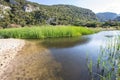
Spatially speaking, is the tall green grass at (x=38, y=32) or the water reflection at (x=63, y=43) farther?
the tall green grass at (x=38, y=32)

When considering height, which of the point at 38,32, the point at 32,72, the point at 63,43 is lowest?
the point at 63,43

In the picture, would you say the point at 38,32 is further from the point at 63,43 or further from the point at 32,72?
the point at 32,72

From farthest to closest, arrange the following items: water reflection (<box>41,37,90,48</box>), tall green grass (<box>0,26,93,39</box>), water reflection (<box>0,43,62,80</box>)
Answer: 1. tall green grass (<box>0,26,93,39</box>)
2. water reflection (<box>41,37,90,48</box>)
3. water reflection (<box>0,43,62,80</box>)

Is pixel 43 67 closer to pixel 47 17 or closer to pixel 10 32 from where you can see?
pixel 10 32

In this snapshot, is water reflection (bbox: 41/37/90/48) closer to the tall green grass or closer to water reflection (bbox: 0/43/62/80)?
the tall green grass

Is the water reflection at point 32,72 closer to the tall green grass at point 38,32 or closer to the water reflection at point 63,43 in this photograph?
the water reflection at point 63,43

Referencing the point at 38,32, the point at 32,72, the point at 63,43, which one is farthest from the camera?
the point at 38,32

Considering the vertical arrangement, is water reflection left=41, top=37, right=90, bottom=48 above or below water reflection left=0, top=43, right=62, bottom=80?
below

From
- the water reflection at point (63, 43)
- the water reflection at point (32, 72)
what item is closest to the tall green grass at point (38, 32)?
the water reflection at point (63, 43)

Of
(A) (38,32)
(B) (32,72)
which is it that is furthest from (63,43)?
(B) (32,72)

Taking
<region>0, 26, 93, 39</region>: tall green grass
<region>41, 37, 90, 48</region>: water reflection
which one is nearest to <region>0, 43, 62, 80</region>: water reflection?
<region>41, 37, 90, 48</region>: water reflection

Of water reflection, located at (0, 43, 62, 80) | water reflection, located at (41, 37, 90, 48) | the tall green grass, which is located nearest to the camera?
water reflection, located at (0, 43, 62, 80)

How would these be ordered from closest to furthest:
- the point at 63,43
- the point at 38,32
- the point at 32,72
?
the point at 32,72, the point at 63,43, the point at 38,32

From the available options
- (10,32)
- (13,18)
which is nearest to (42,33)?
(10,32)
